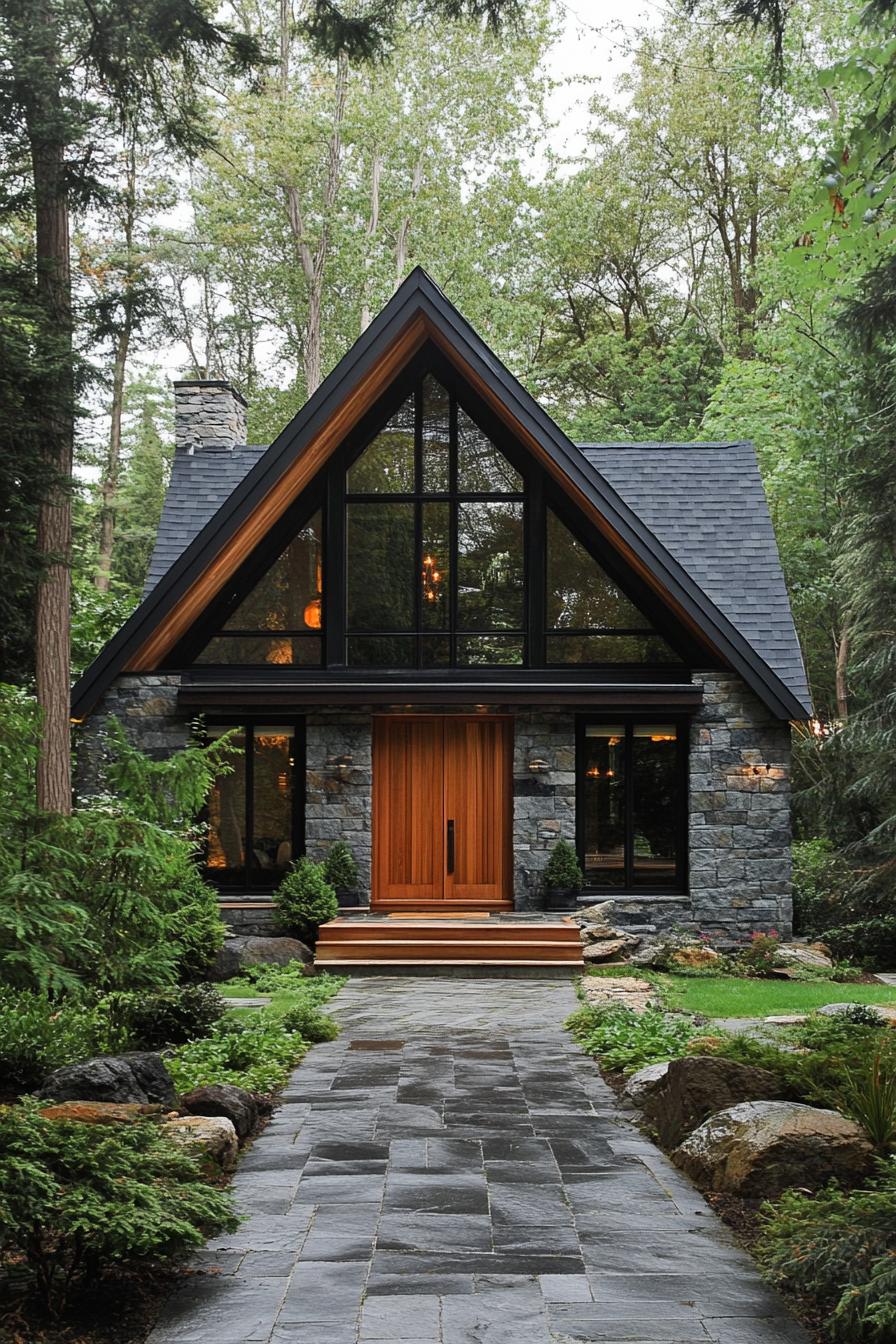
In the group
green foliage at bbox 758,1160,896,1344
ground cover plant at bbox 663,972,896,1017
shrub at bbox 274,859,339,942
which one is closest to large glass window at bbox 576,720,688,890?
ground cover plant at bbox 663,972,896,1017

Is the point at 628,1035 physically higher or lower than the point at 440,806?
lower

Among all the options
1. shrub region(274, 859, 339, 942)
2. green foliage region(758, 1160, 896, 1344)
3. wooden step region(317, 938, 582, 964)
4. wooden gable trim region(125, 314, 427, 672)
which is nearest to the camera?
green foliage region(758, 1160, 896, 1344)

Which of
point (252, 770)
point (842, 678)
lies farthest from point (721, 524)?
point (252, 770)

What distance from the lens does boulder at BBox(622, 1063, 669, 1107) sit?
276 inches

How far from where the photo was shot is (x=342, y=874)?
1421 cm

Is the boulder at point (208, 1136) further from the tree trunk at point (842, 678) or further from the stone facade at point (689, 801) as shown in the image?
the tree trunk at point (842, 678)

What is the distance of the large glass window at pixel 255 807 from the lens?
1475cm

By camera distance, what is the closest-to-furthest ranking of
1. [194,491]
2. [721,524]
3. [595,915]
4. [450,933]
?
[450,933] → [595,915] → [721,524] → [194,491]

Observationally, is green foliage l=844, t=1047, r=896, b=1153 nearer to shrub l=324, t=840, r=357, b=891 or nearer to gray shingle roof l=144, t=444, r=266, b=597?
shrub l=324, t=840, r=357, b=891

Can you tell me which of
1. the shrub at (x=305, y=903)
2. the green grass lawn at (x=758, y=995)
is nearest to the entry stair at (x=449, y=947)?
the shrub at (x=305, y=903)

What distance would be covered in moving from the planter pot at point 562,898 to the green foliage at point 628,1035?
425cm

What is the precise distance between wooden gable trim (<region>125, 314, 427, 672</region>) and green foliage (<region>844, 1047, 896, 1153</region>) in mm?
9675

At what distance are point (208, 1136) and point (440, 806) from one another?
9180mm

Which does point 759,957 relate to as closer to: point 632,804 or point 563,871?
point 563,871
